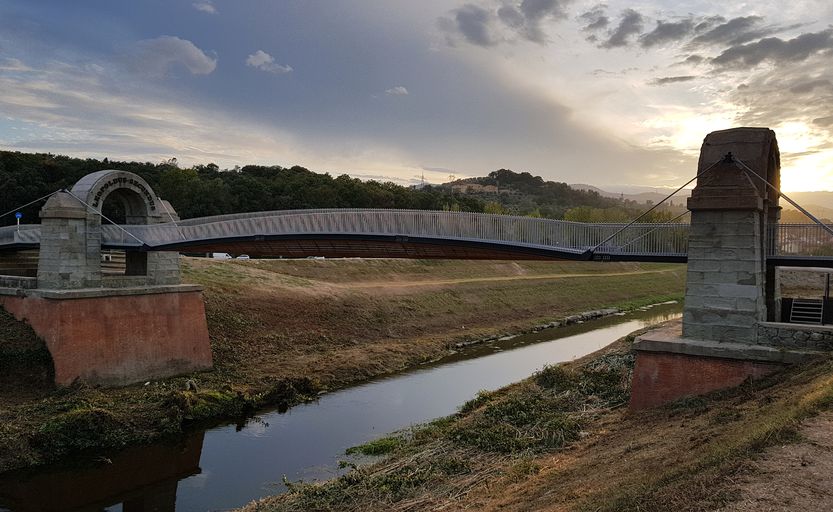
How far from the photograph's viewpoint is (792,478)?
7680mm

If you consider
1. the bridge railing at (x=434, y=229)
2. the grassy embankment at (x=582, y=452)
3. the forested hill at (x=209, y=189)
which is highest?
the forested hill at (x=209, y=189)

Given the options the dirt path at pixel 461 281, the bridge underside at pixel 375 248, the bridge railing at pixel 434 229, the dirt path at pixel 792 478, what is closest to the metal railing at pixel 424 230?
the bridge railing at pixel 434 229

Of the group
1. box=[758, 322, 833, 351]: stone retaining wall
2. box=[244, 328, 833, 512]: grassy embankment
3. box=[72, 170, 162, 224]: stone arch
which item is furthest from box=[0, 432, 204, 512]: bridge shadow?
box=[758, 322, 833, 351]: stone retaining wall

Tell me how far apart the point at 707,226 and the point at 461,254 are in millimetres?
9188

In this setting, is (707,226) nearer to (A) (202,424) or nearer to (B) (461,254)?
(B) (461,254)

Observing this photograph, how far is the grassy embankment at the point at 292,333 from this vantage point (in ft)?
65.3

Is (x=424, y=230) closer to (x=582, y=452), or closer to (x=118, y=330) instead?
(x=582, y=452)

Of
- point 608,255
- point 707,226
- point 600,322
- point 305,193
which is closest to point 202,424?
point 608,255

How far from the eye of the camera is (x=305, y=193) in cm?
7531

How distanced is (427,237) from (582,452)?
1005cm

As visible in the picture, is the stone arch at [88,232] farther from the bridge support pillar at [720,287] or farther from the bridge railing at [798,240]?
the bridge railing at [798,240]

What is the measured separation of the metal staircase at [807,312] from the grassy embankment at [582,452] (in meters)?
5.20

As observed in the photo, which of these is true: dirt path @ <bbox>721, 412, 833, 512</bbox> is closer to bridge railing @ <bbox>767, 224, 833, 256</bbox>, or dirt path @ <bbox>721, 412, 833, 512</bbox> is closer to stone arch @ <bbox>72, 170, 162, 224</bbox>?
bridge railing @ <bbox>767, 224, 833, 256</bbox>

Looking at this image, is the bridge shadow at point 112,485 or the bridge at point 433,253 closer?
the bridge at point 433,253
